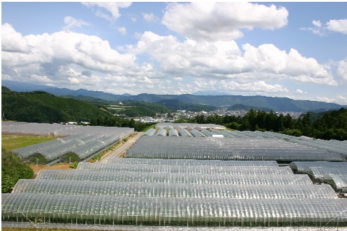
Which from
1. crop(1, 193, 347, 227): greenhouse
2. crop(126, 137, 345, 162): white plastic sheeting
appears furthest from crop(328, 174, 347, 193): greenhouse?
crop(126, 137, 345, 162): white plastic sheeting

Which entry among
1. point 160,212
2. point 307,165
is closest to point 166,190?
point 160,212

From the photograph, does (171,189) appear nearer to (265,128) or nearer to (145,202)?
(145,202)

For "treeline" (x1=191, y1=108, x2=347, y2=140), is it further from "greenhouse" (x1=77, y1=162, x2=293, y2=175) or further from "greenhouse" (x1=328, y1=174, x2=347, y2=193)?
"greenhouse" (x1=77, y1=162, x2=293, y2=175)

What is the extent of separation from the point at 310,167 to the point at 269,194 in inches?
367

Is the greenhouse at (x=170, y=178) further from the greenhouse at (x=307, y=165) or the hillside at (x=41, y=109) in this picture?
the hillside at (x=41, y=109)

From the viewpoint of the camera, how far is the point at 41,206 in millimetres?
15789

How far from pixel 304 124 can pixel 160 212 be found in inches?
2717

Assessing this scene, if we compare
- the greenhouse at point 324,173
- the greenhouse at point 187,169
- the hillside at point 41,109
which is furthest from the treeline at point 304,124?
the hillside at point 41,109

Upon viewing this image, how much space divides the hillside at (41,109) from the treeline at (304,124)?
224ft

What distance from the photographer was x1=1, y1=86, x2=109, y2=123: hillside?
87.3 m

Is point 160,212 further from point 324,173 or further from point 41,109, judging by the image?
point 41,109

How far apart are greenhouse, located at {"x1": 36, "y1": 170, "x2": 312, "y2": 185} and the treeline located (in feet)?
138

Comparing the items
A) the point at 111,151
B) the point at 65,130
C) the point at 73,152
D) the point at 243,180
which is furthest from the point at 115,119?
the point at 243,180

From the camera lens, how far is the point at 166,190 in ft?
63.0
